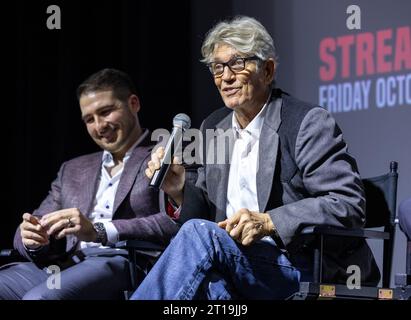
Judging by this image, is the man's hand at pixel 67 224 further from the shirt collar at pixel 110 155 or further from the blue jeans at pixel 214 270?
the blue jeans at pixel 214 270

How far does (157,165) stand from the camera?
2850mm

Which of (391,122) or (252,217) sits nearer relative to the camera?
(252,217)

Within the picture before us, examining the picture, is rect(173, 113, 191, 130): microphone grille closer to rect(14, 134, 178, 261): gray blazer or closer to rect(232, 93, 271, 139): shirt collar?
rect(232, 93, 271, 139): shirt collar

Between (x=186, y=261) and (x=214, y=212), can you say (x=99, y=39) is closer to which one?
(x=214, y=212)

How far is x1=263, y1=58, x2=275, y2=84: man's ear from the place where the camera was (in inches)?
125

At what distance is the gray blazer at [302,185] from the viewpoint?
2.84 meters

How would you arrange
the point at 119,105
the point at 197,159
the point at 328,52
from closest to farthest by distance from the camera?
the point at 197,159 → the point at 119,105 → the point at 328,52

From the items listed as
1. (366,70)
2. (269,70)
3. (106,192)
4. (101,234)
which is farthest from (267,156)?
(366,70)

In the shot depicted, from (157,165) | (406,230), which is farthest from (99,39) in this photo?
(406,230)

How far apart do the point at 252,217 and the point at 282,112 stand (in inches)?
19.4

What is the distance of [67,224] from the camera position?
10.8 feet

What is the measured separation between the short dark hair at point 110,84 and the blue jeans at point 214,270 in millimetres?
1171
